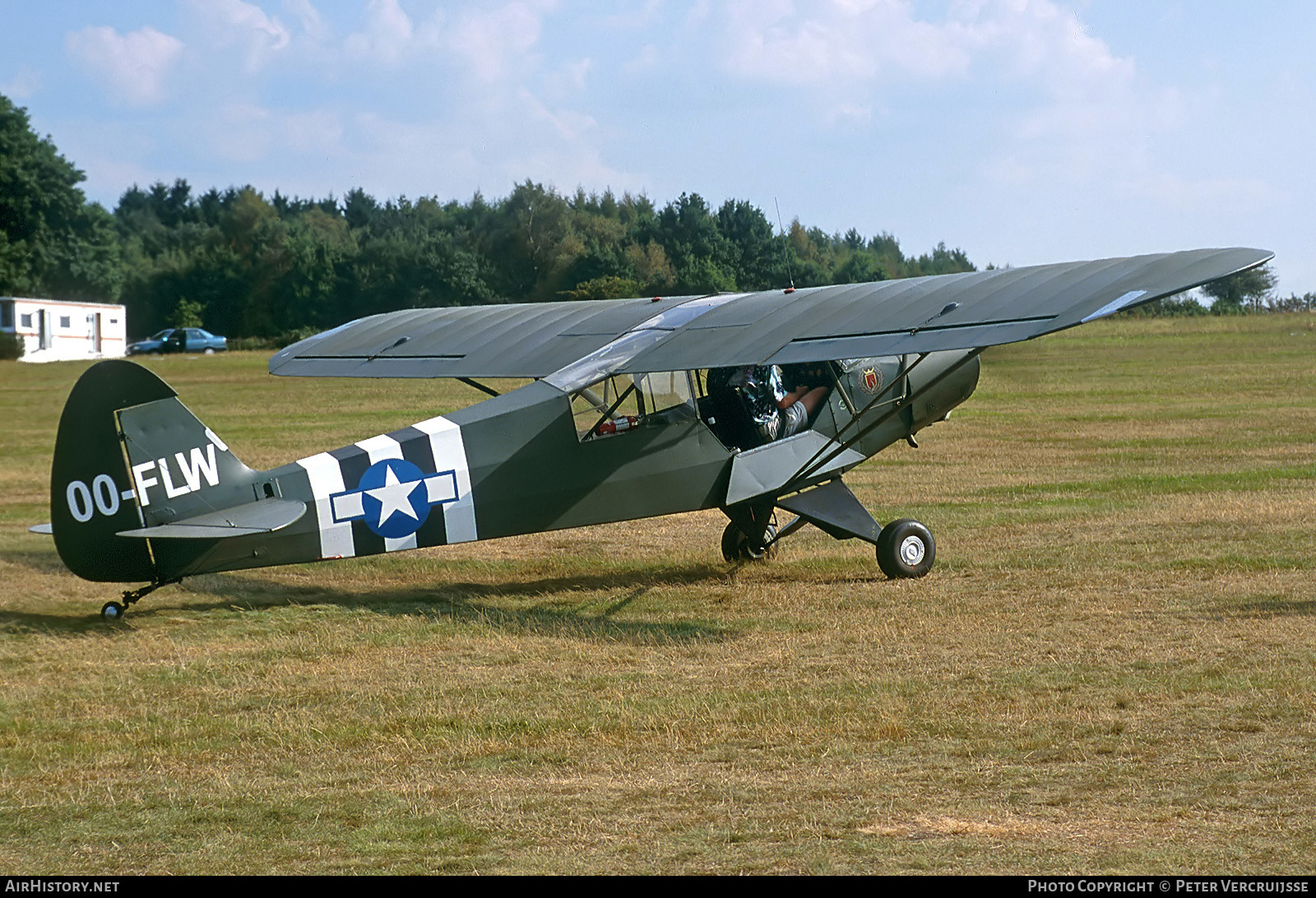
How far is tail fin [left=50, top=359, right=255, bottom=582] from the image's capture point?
8297mm

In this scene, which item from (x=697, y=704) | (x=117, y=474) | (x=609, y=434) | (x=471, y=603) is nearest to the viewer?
(x=697, y=704)

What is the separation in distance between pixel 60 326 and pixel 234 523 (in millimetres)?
40941

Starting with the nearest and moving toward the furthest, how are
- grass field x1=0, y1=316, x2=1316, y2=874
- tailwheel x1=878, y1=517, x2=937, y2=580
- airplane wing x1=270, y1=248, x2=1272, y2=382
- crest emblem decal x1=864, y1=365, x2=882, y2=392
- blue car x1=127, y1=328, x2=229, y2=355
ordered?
grass field x1=0, y1=316, x2=1316, y2=874, airplane wing x1=270, y1=248, x2=1272, y2=382, tailwheel x1=878, y1=517, x2=937, y2=580, crest emblem decal x1=864, y1=365, x2=882, y2=392, blue car x1=127, y1=328, x2=229, y2=355

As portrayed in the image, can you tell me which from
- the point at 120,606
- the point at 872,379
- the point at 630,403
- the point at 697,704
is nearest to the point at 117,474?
the point at 120,606

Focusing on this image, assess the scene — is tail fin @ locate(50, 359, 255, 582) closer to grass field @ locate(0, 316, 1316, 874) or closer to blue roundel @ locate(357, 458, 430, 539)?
grass field @ locate(0, 316, 1316, 874)

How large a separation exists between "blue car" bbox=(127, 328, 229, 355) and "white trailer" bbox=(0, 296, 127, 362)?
43.7 inches

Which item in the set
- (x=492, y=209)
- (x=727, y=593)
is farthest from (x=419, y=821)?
(x=492, y=209)

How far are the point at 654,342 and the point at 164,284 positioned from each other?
40853 millimetres

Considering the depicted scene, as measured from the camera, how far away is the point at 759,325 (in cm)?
986

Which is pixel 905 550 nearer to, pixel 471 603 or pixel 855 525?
pixel 855 525

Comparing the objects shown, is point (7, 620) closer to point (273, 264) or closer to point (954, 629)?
point (954, 629)

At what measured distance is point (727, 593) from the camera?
1008 cm

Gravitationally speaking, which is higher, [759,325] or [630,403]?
[759,325]

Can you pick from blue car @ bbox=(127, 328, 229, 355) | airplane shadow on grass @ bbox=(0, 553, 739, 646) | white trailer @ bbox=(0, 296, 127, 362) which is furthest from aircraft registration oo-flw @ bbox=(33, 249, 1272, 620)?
blue car @ bbox=(127, 328, 229, 355)
